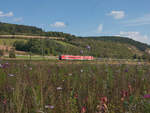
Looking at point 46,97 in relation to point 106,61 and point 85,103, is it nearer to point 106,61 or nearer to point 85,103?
point 85,103

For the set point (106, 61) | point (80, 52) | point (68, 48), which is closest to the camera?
point (80, 52)

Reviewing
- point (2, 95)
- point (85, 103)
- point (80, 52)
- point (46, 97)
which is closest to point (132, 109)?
point (85, 103)

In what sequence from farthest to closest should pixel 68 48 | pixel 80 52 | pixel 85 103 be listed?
pixel 68 48
pixel 80 52
pixel 85 103

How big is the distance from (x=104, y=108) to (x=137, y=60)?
4.81 m

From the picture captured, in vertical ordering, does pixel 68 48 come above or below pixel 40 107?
above

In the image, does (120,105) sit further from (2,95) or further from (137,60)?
(137,60)

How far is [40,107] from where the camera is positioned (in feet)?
5.84

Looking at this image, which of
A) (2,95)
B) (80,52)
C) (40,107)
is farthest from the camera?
(80,52)

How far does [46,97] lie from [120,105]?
2.81 feet

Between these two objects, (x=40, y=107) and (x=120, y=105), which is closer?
(x=40, y=107)

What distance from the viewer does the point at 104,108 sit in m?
1.94

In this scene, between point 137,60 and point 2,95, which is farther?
point 137,60

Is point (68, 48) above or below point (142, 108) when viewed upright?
above

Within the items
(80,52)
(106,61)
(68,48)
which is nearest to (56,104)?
(80,52)
